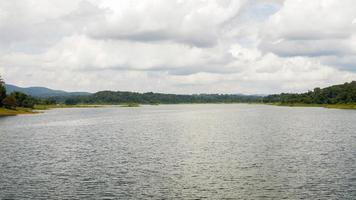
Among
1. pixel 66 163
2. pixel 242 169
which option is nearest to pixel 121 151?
pixel 66 163

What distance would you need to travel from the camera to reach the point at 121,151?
9088cm

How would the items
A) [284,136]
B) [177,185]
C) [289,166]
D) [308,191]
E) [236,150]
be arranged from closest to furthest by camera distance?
[308,191]
[177,185]
[289,166]
[236,150]
[284,136]

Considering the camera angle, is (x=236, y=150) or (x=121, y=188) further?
(x=236, y=150)

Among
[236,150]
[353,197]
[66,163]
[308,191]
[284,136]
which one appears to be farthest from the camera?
[284,136]

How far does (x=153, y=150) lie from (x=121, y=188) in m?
37.5

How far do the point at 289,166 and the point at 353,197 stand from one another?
2114 centimetres

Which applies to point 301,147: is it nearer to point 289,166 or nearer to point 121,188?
point 289,166

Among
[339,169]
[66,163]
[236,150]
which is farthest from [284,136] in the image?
[66,163]

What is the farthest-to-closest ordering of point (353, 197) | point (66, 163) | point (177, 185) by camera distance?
point (66, 163)
point (177, 185)
point (353, 197)

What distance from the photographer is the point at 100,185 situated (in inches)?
2212

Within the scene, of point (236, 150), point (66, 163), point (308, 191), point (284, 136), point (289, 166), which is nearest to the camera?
point (308, 191)

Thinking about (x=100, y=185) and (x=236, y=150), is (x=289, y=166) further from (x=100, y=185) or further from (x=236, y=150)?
(x=100, y=185)

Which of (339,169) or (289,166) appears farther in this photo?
(289,166)

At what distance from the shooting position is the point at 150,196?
5053cm
